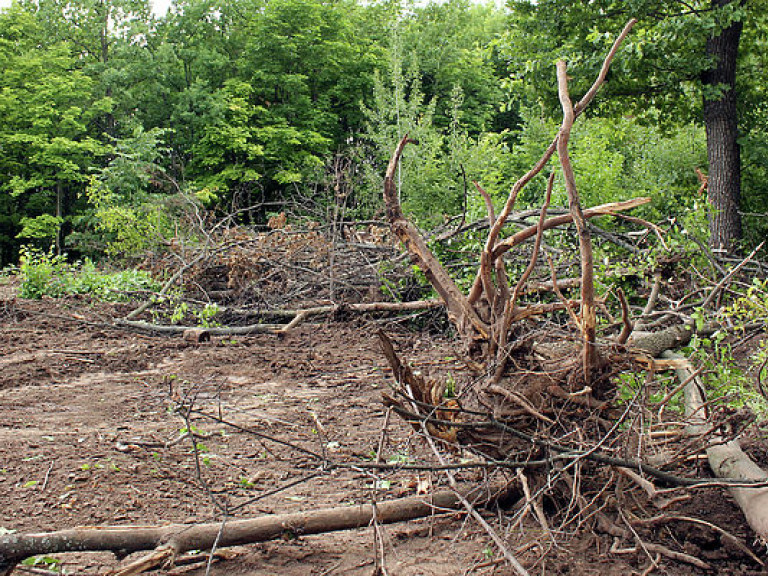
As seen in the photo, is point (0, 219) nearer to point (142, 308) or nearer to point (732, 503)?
point (142, 308)

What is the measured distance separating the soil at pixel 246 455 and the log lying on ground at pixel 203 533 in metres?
0.08

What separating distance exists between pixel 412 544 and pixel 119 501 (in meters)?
1.50

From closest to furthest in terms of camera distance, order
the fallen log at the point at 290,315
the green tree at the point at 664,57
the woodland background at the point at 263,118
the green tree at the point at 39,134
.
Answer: the fallen log at the point at 290,315 < the green tree at the point at 664,57 < the woodland background at the point at 263,118 < the green tree at the point at 39,134

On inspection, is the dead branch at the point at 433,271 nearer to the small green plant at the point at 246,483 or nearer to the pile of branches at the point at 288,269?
the small green plant at the point at 246,483

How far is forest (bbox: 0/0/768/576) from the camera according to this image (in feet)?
9.18

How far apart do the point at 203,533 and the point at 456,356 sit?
4.50ft

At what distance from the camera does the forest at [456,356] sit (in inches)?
110

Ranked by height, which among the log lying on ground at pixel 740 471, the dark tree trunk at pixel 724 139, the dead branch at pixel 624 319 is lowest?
the log lying on ground at pixel 740 471

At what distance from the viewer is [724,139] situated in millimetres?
9258

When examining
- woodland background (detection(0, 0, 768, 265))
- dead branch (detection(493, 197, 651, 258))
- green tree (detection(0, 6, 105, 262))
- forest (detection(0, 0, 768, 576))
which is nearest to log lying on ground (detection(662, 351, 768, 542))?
forest (detection(0, 0, 768, 576))

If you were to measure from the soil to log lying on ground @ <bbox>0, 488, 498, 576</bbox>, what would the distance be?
0.08 metres

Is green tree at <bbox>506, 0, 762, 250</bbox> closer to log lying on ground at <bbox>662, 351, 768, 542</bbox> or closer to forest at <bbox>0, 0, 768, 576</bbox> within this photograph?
forest at <bbox>0, 0, 768, 576</bbox>

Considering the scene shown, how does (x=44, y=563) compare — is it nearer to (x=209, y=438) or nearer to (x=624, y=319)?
(x=209, y=438)

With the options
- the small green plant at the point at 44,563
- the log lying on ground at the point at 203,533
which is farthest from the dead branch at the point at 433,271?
the small green plant at the point at 44,563
